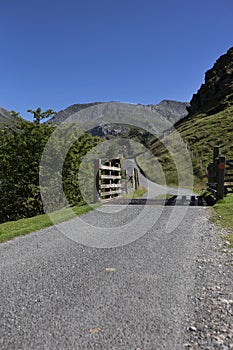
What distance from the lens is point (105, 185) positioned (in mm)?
14047

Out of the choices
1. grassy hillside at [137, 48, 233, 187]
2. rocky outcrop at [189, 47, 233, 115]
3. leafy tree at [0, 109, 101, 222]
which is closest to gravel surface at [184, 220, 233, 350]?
leafy tree at [0, 109, 101, 222]

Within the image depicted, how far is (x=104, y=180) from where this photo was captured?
15.0 m

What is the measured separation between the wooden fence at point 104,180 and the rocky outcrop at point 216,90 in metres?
79.2

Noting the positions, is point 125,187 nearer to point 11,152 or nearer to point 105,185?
point 105,185

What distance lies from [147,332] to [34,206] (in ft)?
35.3

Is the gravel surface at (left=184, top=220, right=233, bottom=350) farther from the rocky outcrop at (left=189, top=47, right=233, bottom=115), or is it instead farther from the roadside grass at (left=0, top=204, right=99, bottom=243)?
the rocky outcrop at (left=189, top=47, right=233, bottom=115)

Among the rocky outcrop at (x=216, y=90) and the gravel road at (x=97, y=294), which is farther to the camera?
the rocky outcrop at (x=216, y=90)

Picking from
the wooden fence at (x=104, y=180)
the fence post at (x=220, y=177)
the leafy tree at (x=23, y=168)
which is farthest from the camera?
the wooden fence at (x=104, y=180)

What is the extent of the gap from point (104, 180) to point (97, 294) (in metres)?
11.4

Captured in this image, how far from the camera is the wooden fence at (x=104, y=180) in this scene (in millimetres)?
13078

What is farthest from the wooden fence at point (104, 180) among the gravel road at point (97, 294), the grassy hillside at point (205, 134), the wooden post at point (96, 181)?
the grassy hillside at point (205, 134)

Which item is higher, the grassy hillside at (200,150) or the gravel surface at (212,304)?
the grassy hillside at (200,150)

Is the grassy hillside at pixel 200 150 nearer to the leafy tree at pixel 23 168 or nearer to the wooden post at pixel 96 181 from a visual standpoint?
the wooden post at pixel 96 181

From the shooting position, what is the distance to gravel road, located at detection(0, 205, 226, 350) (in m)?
2.67
